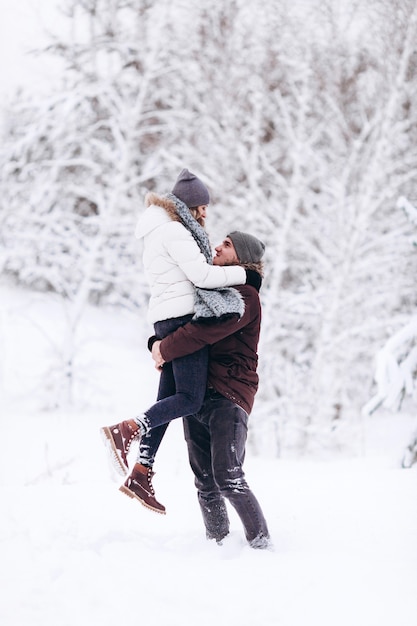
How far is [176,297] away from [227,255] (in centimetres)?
40

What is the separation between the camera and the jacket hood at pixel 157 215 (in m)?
3.54

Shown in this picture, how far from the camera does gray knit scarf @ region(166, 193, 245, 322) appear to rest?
11.0 ft

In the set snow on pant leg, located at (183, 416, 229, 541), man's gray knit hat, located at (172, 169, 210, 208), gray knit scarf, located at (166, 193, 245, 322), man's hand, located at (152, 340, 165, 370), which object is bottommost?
snow on pant leg, located at (183, 416, 229, 541)

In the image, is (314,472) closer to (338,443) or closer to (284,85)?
(338,443)

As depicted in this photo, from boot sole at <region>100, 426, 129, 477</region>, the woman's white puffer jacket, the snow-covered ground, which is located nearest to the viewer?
the snow-covered ground

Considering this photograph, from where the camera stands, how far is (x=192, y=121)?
557 inches

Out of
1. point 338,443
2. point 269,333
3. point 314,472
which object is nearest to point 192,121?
point 269,333

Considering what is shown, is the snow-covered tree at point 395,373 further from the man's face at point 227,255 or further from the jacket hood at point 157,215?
the jacket hood at point 157,215

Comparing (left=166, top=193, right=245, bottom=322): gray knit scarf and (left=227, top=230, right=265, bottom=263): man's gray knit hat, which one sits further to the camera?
(left=227, top=230, right=265, bottom=263): man's gray knit hat

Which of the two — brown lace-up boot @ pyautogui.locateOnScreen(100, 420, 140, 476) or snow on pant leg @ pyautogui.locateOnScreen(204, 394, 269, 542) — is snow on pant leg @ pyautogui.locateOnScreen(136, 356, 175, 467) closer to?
brown lace-up boot @ pyautogui.locateOnScreen(100, 420, 140, 476)

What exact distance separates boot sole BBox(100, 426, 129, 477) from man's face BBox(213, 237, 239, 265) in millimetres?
1116

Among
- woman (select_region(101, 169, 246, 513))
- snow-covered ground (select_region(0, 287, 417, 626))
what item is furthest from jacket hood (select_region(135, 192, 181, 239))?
snow-covered ground (select_region(0, 287, 417, 626))

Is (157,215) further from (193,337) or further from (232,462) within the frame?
(232,462)

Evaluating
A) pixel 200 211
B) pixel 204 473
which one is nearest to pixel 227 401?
pixel 204 473
